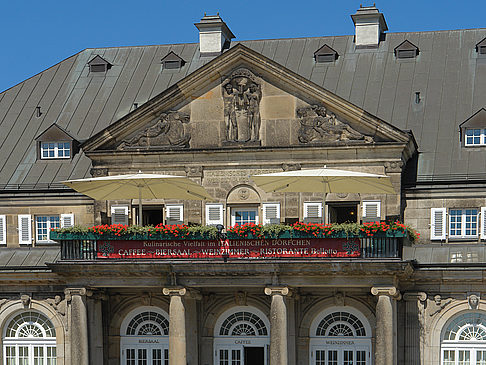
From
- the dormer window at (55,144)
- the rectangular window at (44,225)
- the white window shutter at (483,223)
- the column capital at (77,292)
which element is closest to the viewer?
the column capital at (77,292)

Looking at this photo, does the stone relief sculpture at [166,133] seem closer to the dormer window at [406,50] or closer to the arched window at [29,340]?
the arched window at [29,340]

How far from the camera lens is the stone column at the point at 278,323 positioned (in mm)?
48812

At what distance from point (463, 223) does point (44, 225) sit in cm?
2010

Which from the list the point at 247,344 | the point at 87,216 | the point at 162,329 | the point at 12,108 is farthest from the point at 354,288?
the point at 12,108

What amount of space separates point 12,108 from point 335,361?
22.4 meters

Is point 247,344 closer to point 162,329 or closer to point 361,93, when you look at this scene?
point 162,329

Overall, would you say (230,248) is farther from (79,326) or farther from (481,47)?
(481,47)

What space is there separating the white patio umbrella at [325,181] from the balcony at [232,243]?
1775 millimetres

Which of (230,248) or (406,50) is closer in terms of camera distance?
(230,248)

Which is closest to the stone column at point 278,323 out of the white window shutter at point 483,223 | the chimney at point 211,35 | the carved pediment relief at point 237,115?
the carved pediment relief at point 237,115

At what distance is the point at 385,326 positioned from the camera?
4831cm

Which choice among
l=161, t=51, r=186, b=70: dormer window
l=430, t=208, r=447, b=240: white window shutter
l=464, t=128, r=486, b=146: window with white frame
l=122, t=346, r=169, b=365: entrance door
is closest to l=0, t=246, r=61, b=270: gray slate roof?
l=122, t=346, r=169, b=365: entrance door

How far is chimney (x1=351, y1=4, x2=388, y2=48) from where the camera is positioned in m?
60.5

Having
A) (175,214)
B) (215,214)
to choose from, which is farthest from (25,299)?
(215,214)
